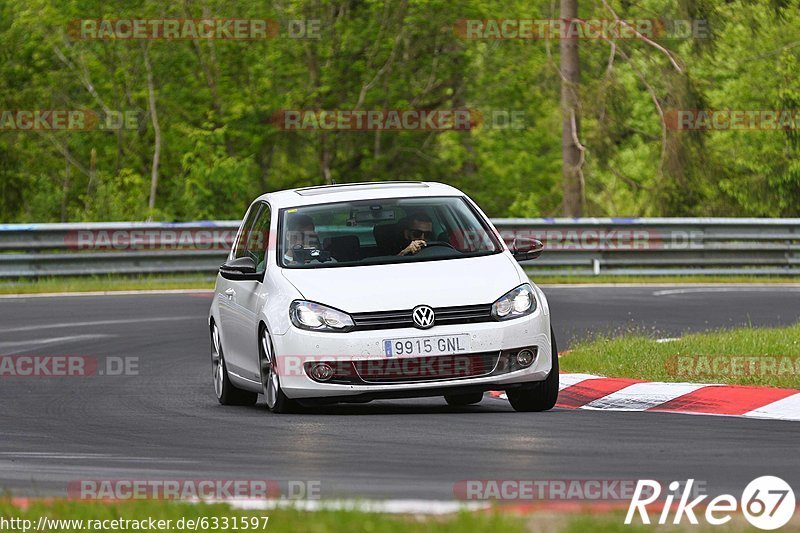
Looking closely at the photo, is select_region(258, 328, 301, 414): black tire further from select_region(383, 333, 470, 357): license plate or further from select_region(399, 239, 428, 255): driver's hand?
select_region(399, 239, 428, 255): driver's hand

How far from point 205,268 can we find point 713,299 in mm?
8708

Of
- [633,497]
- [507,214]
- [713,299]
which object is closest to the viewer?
[633,497]

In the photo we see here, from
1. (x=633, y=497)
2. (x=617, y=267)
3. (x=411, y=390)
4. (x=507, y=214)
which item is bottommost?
(x=507, y=214)

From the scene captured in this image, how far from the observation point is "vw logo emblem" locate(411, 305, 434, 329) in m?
10.8

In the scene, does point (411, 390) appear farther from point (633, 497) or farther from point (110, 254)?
point (110, 254)

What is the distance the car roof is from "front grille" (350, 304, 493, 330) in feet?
5.73

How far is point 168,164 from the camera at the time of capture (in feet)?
A: 140

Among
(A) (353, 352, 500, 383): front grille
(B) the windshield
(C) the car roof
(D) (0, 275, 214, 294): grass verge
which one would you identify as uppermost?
(C) the car roof

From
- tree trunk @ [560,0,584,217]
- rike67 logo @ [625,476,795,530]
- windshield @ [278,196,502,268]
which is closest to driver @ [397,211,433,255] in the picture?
windshield @ [278,196,502,268]

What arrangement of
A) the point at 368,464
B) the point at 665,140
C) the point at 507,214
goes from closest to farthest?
the point at 368,464, the point at 665,140, the point at 507,214

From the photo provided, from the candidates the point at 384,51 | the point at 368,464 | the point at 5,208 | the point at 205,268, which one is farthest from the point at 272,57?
the point at 368,464

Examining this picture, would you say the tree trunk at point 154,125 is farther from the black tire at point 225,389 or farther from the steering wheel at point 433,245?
the steering wheel at point 433,245

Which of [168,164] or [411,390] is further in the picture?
[168,164]

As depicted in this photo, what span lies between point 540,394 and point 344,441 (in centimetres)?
209
